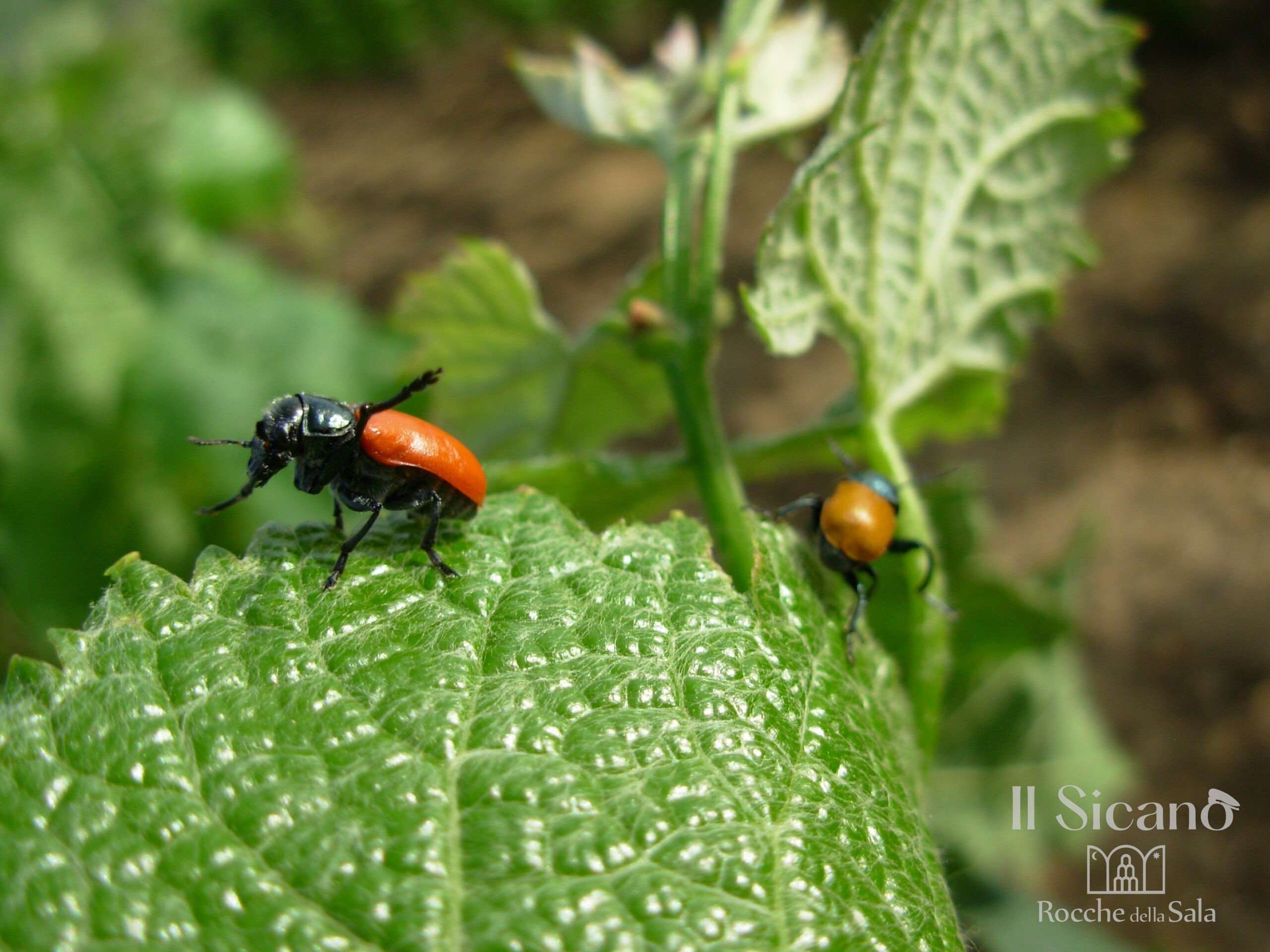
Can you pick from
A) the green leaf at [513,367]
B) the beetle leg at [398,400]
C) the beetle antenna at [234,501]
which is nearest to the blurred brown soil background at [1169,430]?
the green leaf at [513,367]

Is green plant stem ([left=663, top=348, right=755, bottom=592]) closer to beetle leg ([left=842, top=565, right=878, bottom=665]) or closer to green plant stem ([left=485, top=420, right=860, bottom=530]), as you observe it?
green plant stem ([left=485, top=420, right=860, bottom=530])

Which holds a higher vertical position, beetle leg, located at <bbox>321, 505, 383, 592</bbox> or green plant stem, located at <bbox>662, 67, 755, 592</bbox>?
green plant stem, located at <bbox>662, 67, 755, 592</bbox>

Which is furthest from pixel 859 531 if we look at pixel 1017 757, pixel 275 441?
pixel 1017 757

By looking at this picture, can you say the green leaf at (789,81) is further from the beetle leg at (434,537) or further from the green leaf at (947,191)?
the beetle leg at (434,537)

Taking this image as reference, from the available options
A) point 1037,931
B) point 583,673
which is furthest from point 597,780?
point 1037,931

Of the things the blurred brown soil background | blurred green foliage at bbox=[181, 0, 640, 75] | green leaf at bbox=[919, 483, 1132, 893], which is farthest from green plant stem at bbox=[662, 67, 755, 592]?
blurred green foliage at bbox=[181, 0, 640, 75]

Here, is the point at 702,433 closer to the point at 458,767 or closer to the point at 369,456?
the point at 369,456
